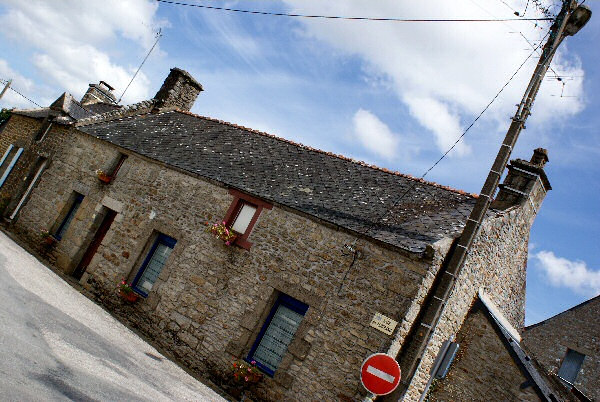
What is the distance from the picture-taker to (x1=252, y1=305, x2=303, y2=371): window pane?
9.41 m

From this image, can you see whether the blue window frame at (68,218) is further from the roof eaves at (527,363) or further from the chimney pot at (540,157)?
the chimney pot at (540,157)

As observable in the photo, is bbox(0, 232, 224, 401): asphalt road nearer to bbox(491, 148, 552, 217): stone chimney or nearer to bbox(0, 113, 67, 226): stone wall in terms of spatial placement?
bbox(0, 113, 67, 226): stone wall

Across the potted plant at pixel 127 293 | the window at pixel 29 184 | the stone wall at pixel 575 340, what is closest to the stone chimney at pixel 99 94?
the window at pixel 29 184

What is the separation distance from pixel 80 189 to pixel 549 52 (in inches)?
534

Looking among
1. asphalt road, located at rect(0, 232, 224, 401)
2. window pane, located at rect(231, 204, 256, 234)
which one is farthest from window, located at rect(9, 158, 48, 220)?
window pane, located at rect(231, 204, 256, 234)

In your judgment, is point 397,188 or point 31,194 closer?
point 397,188

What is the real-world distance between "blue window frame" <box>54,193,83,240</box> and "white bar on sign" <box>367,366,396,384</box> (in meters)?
12.0

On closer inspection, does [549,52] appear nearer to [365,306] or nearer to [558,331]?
[365,306]

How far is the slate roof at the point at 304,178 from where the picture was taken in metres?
9.73

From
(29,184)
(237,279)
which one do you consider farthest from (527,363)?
(29,184)

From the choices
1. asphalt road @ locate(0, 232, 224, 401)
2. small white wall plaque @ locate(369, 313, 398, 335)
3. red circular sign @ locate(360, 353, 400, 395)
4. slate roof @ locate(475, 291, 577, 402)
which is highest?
slate roof @ locate(475, 291, 577, 402)

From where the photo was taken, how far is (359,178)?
40.2 feet

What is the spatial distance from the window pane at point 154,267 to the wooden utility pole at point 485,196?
716cm

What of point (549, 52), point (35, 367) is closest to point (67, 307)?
point (35, 367)
